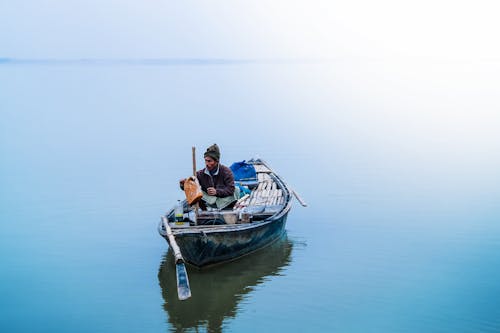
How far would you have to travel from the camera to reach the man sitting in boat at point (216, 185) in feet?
36.5

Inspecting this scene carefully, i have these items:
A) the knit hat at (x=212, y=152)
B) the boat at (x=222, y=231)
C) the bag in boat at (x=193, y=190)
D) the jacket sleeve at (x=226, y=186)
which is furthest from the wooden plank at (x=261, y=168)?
the bag in boat at (x=193, y=190)

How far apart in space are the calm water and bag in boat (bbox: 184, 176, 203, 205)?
1.28 meters

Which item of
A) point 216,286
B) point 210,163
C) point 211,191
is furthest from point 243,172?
point 216,286

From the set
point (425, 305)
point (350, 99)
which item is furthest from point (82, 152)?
point (350, 99)

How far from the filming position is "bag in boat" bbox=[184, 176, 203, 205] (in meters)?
10.1

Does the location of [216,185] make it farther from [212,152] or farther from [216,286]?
[216,286]

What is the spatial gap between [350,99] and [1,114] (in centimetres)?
2243

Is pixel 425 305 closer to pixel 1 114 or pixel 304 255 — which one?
pixel 304 255

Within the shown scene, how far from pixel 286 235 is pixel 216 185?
2379mm

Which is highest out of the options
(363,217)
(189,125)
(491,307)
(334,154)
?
(189,125)

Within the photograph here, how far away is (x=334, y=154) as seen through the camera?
21.5m

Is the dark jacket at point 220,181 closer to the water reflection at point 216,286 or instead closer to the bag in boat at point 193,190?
the bag in boat at point 193,190

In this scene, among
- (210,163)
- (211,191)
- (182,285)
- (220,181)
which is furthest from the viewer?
(220,181)

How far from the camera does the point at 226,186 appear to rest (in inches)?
445
